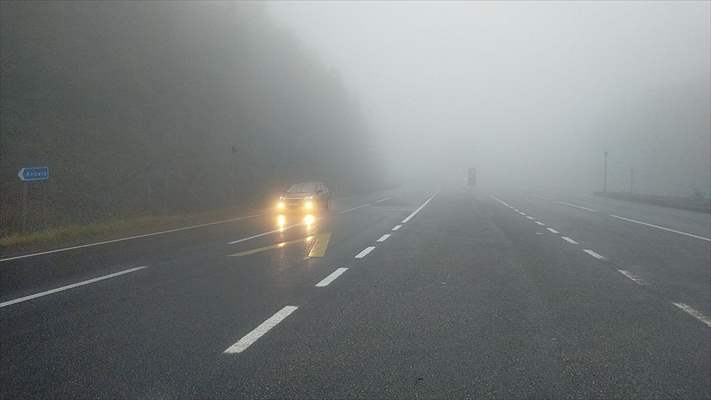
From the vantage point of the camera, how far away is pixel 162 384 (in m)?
3.72

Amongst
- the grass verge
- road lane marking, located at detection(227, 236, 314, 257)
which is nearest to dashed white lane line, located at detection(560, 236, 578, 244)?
road lane marking, located at detection(227, 236, 314, 257)

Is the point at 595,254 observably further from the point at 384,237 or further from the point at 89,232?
the point at 89,232

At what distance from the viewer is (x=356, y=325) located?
524cm

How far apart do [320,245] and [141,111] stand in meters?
25.2

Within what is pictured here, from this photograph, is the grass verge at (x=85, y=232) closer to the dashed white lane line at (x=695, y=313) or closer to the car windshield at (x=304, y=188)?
the car windshield at (x=304, y=188)

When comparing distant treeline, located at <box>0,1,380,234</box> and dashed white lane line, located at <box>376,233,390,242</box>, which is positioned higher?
distant treeline, located at <box>0,1,380,234</box>

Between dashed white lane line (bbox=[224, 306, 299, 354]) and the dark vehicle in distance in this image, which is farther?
the dark vehicle in distance

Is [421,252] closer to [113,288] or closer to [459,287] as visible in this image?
[459,287]

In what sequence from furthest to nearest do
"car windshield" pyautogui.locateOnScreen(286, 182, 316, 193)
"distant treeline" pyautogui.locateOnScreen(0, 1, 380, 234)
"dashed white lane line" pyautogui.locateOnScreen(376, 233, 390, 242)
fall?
1. "car windshield" pyautogui.locateOnScreen(286, 182, 316, 193)
2. "distant treeline" pyautogui.locateOnScreen(0, 1, 380, 234)
3. "dashed white lane line" pyautogui.locateOnScreen(376, 233, 390, 242)

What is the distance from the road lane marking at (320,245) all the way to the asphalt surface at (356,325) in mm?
468

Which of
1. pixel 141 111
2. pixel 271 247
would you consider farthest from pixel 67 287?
pixel 141 111

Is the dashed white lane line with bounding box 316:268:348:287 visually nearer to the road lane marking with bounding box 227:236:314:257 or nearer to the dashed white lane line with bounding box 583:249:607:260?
the road lane marking with bounding box 227:236:314:257

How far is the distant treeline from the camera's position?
22.7 m

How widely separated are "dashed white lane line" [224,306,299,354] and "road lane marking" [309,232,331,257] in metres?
4.56
